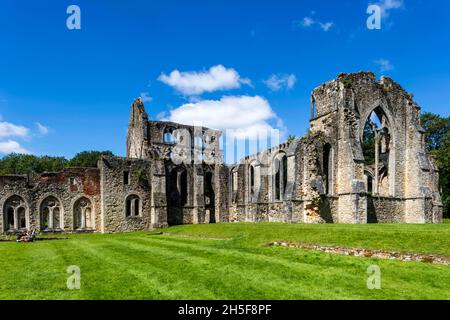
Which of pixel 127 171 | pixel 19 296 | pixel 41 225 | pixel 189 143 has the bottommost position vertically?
pixel 41 225

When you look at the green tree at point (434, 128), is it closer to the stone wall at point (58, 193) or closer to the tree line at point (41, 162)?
the stone wall at point (58, 193)

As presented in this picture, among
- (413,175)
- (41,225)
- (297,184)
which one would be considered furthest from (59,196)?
(413,175)

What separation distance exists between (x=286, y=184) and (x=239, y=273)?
16.5 meters

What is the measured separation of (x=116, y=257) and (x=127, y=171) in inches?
716

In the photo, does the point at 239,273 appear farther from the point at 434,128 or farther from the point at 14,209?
the point at 434,128

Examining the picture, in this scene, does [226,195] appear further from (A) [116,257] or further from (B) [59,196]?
(A) [116,257]

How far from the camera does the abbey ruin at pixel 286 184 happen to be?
22.6 metres

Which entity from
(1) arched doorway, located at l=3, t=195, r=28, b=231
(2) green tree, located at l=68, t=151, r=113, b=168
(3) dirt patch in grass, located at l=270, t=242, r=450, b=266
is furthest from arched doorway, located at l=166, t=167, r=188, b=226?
(2) green tree, located at l=68, t=151, r=113, b=168

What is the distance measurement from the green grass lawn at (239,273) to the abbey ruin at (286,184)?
9716 mm

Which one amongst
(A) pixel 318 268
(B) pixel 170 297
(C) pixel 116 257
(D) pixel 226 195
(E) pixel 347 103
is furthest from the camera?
(D) pixel 226 195

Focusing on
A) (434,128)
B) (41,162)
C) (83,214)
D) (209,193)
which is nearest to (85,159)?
(41,162)

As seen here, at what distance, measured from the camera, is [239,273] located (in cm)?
849

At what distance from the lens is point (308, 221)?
70.7 feet
